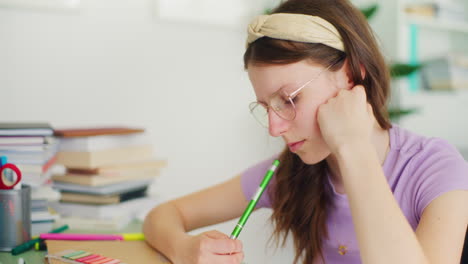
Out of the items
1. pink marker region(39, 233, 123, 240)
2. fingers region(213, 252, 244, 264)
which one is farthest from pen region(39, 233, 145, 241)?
fingers region(213, 252, 244, 264)

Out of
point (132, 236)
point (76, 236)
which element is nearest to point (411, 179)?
point (132, 236)

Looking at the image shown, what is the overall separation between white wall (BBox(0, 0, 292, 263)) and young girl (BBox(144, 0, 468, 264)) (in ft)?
3.05

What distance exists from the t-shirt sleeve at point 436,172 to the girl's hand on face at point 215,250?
0.36m

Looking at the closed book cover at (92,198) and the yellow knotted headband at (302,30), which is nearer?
the yellow knotted headband at (302,30)

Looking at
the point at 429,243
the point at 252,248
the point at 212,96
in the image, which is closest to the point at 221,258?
the point at 252,248

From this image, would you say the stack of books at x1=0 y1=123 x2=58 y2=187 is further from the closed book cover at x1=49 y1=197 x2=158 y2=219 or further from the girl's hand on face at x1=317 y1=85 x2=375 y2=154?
the girl's hand on face at x1=317 y1=85 x2=375 y2=154

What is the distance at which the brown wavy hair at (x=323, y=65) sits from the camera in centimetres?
90

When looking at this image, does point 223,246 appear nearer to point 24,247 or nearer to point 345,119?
point 345,119

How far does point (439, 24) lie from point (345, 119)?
7.11 feet

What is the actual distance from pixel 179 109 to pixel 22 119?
657mm

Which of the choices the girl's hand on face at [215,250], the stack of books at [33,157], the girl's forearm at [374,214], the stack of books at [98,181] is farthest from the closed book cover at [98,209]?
the girl's forearm at [374,214]

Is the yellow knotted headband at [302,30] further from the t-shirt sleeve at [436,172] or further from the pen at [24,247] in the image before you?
the pen at [24,247]

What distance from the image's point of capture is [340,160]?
0.84 m

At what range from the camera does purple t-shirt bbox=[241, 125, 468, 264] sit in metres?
0.87
